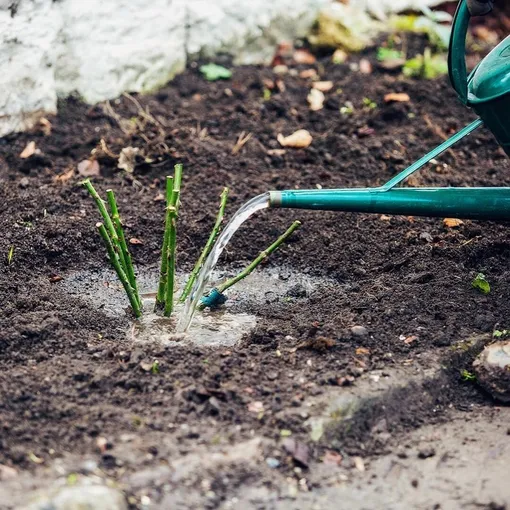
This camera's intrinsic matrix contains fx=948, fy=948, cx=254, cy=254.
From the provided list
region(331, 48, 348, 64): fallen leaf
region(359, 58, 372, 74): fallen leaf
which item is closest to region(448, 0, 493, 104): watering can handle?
region(359, 58, 372, 74): fallen leaf

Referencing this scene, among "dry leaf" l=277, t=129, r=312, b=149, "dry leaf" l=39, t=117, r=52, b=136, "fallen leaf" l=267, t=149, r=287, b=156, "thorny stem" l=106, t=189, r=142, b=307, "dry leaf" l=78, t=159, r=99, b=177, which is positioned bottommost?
"fallen leaf" l=267, t=149, r=287, b=156

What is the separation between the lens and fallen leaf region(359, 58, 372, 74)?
4852 mm

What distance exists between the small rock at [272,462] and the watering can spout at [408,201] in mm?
759

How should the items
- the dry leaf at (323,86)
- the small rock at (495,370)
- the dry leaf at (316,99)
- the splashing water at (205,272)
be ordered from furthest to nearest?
the dry leaf at (323,86) < the dry leaf at (316,99) < the splashing water at (205,272) < the small rock at (495,370)

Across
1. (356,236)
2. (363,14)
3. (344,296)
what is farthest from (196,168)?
(363,14)

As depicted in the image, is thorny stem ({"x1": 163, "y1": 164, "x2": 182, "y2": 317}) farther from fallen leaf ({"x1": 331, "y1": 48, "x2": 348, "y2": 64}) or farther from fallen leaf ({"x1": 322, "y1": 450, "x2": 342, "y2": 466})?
fallen leaf ({"x1": 331, "y1": 48, "x2": 348, "y2": 64})

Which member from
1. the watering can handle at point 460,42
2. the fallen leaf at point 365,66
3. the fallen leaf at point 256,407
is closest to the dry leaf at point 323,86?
the fallen leaf at point 365,66

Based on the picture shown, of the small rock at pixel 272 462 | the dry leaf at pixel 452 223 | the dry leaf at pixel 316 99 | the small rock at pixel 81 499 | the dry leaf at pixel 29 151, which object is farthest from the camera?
the dry leaf at pixel 316 99

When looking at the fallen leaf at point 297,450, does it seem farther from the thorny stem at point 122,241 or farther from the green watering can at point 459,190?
the thorny stem at point 122,241

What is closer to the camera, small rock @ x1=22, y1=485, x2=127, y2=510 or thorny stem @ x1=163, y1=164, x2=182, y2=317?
small rock @ x1=22, y1=485, x2=127, y2=510

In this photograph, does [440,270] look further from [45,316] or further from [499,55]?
[45,316]

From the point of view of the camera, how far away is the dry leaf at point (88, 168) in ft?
12.6

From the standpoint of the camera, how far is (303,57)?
198 inches

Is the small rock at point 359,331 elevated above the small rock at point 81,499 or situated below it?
below
